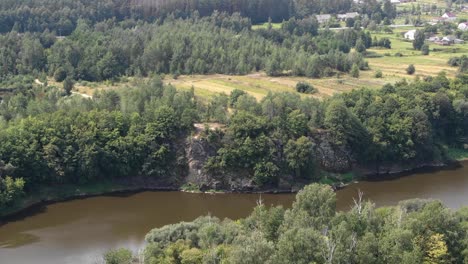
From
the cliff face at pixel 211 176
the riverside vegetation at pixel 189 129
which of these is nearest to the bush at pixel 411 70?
the riverside vegetation at pixel 189 129

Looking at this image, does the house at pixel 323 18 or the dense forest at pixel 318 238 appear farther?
the house at pixel 323 18

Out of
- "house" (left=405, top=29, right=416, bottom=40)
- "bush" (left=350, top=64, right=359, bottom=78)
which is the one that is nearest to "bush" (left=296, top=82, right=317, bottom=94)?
"bush" (left=350, top=64, right=359, bottom=78)

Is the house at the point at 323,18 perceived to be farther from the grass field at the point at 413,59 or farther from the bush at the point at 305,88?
the bush at the point at 305,88

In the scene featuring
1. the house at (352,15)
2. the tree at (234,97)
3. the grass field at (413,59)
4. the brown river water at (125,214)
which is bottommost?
the brown river water at (125,214)

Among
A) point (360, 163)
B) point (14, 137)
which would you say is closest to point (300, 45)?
point (360, 163)

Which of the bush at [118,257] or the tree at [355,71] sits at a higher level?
the tree at [355,71]
